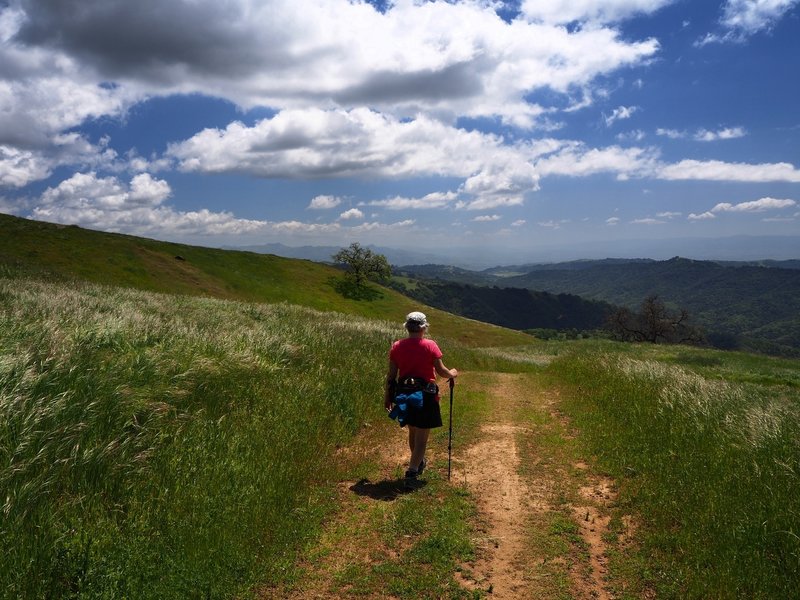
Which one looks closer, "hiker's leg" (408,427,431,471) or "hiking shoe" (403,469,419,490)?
"hiking shoe" (403,469,419,490)

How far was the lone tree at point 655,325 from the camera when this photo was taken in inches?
3027

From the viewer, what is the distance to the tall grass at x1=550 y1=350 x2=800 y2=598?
4.93 meters

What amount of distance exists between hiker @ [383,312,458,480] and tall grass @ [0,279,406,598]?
1.58 metres

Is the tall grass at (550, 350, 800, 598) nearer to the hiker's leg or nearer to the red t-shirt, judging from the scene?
the hiker's leg

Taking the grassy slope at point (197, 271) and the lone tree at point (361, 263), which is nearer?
the grassy slope at point (197, 271)

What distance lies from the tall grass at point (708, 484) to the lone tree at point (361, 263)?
9670 centimetres

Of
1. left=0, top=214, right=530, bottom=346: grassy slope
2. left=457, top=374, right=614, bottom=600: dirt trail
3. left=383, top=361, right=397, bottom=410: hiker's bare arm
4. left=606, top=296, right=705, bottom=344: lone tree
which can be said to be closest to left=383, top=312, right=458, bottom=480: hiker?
left=383, top=361, right=397, bottom=410: hiker's bare arm

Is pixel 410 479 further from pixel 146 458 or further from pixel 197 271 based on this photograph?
pixel 197 271

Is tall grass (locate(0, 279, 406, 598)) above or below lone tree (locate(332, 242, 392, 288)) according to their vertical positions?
below

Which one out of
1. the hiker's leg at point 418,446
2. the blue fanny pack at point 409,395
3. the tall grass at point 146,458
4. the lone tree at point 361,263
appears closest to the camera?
the tall grass at point 146,458

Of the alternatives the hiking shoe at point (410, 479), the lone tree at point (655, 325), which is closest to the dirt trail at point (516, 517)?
the hiking shoe at point (410, 479)

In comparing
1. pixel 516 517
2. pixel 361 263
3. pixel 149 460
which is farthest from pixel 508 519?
pixel 361 263

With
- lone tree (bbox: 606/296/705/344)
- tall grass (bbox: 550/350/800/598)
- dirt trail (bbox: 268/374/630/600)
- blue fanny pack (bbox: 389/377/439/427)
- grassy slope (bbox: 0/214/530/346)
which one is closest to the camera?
tall grass (bbox: 550/350/800/598)

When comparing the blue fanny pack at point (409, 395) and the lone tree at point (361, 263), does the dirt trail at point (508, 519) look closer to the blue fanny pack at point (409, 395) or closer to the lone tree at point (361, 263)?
the blue fanny pack at point (409, 395)
